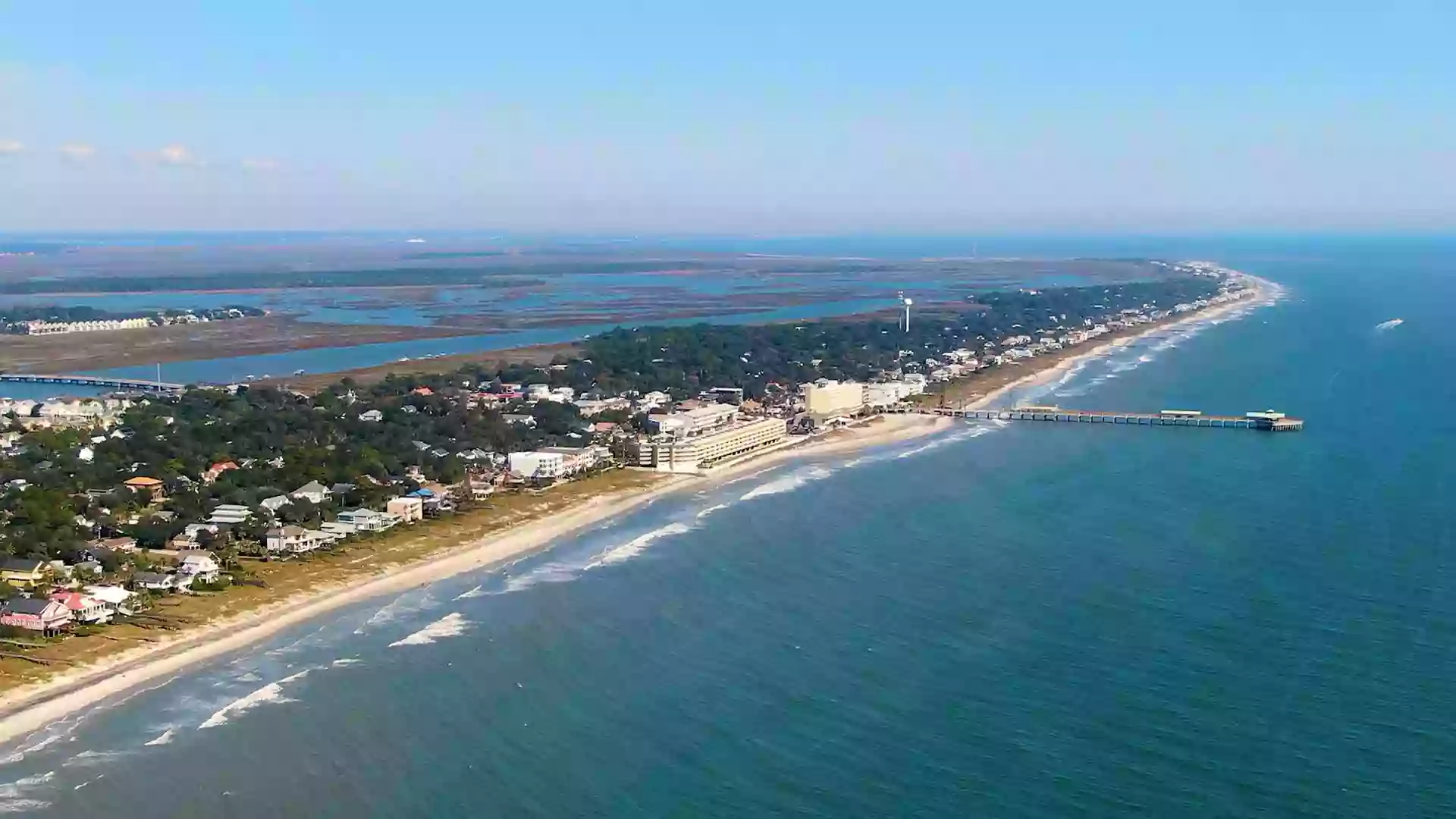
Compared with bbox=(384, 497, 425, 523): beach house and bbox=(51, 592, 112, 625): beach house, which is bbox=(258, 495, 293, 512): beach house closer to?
bbox=(384, 497, 425, 523): beach house

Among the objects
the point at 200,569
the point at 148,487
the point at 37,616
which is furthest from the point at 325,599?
the point at 148,487

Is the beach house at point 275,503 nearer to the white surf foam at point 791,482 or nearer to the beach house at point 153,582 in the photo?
the beach house at point 153,582

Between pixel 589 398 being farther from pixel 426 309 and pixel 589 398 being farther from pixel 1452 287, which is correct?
pixel 1452 287

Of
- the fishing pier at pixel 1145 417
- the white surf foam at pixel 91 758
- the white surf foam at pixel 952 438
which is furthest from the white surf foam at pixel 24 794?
the fishing pier at pixel 1145 417

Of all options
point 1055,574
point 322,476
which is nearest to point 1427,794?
point 1055,574

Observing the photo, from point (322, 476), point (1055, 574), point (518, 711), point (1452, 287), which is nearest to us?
point (518, 711)

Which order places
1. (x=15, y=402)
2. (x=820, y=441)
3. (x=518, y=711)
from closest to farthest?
(x=518, y=711) → (x=820, y=441) → (x=15, y=402)
